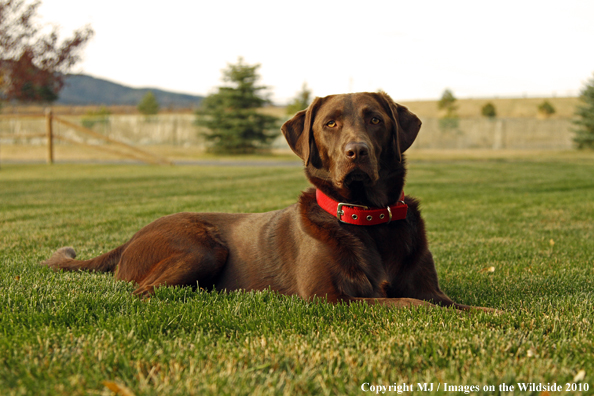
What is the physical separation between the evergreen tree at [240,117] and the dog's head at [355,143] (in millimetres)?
36184

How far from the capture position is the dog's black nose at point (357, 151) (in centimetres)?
303

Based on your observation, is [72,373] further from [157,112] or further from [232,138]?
[157,112]

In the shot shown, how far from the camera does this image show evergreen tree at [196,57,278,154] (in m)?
39.7

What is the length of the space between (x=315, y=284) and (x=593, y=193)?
10095 millimetres

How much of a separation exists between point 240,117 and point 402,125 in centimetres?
3739

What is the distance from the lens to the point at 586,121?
135 feet

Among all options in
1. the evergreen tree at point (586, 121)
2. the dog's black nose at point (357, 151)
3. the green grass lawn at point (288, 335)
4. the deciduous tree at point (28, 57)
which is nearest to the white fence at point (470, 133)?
the evergreen tree at point (586, 121)

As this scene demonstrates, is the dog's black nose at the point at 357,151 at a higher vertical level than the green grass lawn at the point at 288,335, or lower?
higher

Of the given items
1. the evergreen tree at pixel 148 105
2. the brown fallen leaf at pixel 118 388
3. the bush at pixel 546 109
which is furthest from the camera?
the evergreen tree at pixel 148 105

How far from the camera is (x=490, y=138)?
1849 inches

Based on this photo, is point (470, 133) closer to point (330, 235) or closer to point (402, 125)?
point (402, 125)

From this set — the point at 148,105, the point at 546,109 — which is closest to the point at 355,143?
the point at 546,109

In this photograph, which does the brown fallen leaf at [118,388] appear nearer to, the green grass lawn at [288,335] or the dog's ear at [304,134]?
the green grass lawn at [288,335]

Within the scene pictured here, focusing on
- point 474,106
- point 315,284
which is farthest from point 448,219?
→ point 474,106
